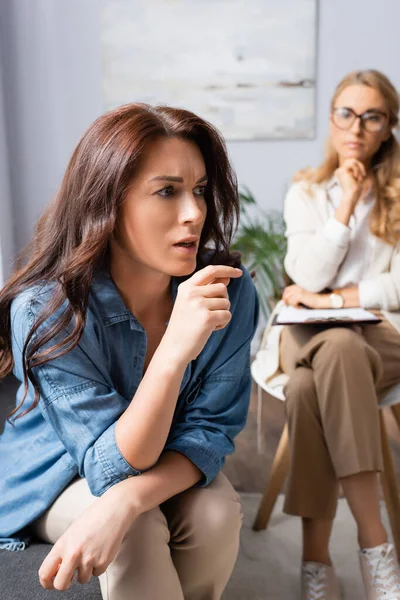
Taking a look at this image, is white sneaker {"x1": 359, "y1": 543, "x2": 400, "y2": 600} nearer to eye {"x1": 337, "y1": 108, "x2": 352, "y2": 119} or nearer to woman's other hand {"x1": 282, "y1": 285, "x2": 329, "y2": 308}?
woman's other hand {"x1": 282, "y1": 285, "x2": 329, "y2": 308}

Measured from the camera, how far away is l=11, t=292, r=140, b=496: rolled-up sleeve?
1099 mm

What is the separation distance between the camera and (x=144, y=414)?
3.53 ft

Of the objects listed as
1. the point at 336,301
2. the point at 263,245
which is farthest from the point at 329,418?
the point at 263,245

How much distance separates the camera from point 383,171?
6.94ft

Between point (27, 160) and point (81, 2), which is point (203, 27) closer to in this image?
point (81, 2)

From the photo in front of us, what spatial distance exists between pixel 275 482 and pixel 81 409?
0.91m

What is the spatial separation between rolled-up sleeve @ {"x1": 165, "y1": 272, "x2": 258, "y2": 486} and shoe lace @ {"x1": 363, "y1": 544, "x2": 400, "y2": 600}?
487mm

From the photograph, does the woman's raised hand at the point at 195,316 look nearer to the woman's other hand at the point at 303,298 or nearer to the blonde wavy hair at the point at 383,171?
the woman's other hand at the point at 303,298

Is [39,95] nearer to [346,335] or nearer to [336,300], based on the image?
[336,300]

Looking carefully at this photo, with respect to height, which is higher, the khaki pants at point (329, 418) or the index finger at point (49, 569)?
the index finger at point (49, 569)

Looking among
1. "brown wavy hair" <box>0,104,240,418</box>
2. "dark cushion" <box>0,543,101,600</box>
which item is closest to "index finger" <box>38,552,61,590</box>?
"dark cushion" <box>0,543,101,600</box>

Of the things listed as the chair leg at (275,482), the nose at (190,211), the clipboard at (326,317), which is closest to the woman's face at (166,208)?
the nose at (190,211)

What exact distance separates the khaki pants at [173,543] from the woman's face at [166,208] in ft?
1.32

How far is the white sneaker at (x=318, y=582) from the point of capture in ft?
5.19
